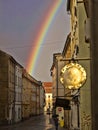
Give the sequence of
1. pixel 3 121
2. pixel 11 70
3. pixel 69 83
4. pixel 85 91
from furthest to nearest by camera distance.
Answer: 1. pixel 11 70
2. pixel 3 121
3. pixel 85 91
4. pixel 69 83

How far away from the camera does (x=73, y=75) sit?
35.9 feet

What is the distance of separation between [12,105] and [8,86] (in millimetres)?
7565

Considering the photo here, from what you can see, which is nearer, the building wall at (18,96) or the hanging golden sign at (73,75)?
the hanging golden sign at (73,75)

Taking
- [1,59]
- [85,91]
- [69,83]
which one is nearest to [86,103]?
[85,91]

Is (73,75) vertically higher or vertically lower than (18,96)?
lower

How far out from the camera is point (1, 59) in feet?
284

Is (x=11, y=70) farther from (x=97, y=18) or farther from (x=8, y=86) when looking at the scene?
(x=97, y=18)

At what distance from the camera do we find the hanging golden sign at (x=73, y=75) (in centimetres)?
1097

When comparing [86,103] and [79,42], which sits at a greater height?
[79,42]

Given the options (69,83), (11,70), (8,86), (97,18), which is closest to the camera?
(97,18)

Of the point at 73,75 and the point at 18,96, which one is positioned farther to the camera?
the point at 18,96

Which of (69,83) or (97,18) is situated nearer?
(97,18)

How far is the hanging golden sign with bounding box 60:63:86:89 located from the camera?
1097 cm

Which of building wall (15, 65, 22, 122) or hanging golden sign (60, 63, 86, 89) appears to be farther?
building wall (15, 65, 22, 122)
